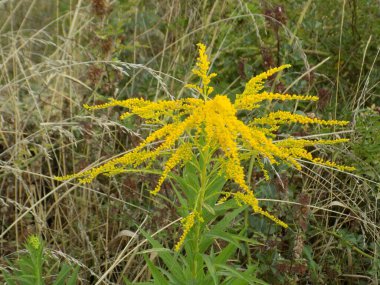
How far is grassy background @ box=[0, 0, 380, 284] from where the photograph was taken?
10.1 feet

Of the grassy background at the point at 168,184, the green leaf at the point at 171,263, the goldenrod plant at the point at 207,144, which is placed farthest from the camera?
the grassy background at the point at 168,184

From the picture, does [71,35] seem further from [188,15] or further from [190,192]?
[190,192]

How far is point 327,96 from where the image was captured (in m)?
3.45

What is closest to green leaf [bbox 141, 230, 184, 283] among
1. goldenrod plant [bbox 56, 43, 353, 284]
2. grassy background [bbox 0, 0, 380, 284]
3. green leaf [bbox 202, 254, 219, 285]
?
goldenrod plant [bbox 56, 43, 353, 284]

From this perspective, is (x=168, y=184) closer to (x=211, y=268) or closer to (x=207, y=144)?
(x=211, y=268)

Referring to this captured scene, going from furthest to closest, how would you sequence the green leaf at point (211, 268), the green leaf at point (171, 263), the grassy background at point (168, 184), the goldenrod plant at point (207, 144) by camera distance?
the grassy background at point (168, 184) → the green leaf at point (171, 263) → the green leaf at point (211, 268) → the goldenrod plant at point (207, 144)

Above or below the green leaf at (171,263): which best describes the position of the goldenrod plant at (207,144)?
above

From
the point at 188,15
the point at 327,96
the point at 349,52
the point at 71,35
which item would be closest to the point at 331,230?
the point at 327,96

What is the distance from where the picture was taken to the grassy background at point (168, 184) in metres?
3.06

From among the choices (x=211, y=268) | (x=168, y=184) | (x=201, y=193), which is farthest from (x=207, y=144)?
(x=168, y=184)

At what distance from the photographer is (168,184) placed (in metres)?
3.23

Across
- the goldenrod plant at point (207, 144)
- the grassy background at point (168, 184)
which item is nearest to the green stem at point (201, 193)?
the goldenrod plant at point (207, 144)

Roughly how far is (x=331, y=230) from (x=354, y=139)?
1.50 feet

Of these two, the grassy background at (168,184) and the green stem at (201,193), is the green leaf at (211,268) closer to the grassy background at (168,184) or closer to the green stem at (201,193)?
the green stem at (201,193)
